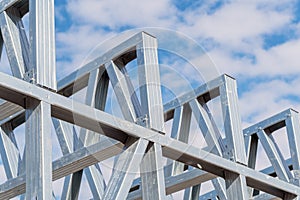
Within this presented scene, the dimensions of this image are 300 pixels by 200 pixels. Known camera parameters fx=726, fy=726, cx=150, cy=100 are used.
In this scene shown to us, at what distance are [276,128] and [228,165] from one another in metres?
3.36

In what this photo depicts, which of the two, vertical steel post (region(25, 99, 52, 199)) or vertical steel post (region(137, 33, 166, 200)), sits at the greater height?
vertical steel post (region(137, 33, 166, 200))

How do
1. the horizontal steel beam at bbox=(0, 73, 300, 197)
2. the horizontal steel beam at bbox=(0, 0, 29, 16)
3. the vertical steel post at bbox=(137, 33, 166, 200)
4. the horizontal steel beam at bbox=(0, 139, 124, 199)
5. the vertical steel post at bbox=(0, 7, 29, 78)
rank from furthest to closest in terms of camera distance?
1. the horizontal steel beam at bbox=(0, 139, 124, 199)
2. the horizontal steel beam at bbox=(0, 0, 29, 16)
3. the vertical steel post at bbox=(137, 33, 166, 200)
4. the vertical steel post at bbox=(0, 7, 29, 78)
5. the horizontal steel beam at bbox=(0, 73, 300, 197)

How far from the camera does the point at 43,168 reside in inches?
300

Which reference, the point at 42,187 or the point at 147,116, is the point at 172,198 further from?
the point at 42,187

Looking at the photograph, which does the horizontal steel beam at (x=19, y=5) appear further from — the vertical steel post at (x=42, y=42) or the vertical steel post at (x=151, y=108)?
the vertical steel post at (x=151, y=108)

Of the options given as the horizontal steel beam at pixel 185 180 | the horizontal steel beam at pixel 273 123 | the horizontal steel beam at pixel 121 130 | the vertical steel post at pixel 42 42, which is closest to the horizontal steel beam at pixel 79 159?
the horizontal steel beam at pixel 121 130

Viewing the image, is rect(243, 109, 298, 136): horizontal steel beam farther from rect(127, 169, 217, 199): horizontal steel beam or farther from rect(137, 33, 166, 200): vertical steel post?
rect(137, 33, 166, 200): vertical steel post

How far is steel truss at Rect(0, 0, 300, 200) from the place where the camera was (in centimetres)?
798

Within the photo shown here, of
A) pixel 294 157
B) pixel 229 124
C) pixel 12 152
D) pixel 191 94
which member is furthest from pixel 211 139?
pixel 12 152

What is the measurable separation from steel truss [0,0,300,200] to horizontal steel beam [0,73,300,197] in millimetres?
12

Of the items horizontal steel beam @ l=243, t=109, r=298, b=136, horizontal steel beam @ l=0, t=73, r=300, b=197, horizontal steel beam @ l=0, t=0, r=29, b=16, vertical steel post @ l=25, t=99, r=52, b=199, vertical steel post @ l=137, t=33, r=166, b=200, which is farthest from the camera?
horizontal steel beam @ l=243, t=109, r=298, b=136

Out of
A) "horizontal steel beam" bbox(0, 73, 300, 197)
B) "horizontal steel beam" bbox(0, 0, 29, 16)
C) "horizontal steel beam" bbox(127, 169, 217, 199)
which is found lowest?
"horizontal steel beam" bbox(0, 73, 300, 197)

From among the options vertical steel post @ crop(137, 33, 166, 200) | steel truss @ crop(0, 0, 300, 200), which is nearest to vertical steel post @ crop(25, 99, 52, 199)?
steel truss @ crop(0, 0, 300, 200)

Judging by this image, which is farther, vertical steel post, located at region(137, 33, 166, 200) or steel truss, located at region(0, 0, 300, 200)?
vertical steel post, located at region(137, 33, 166, 200)
